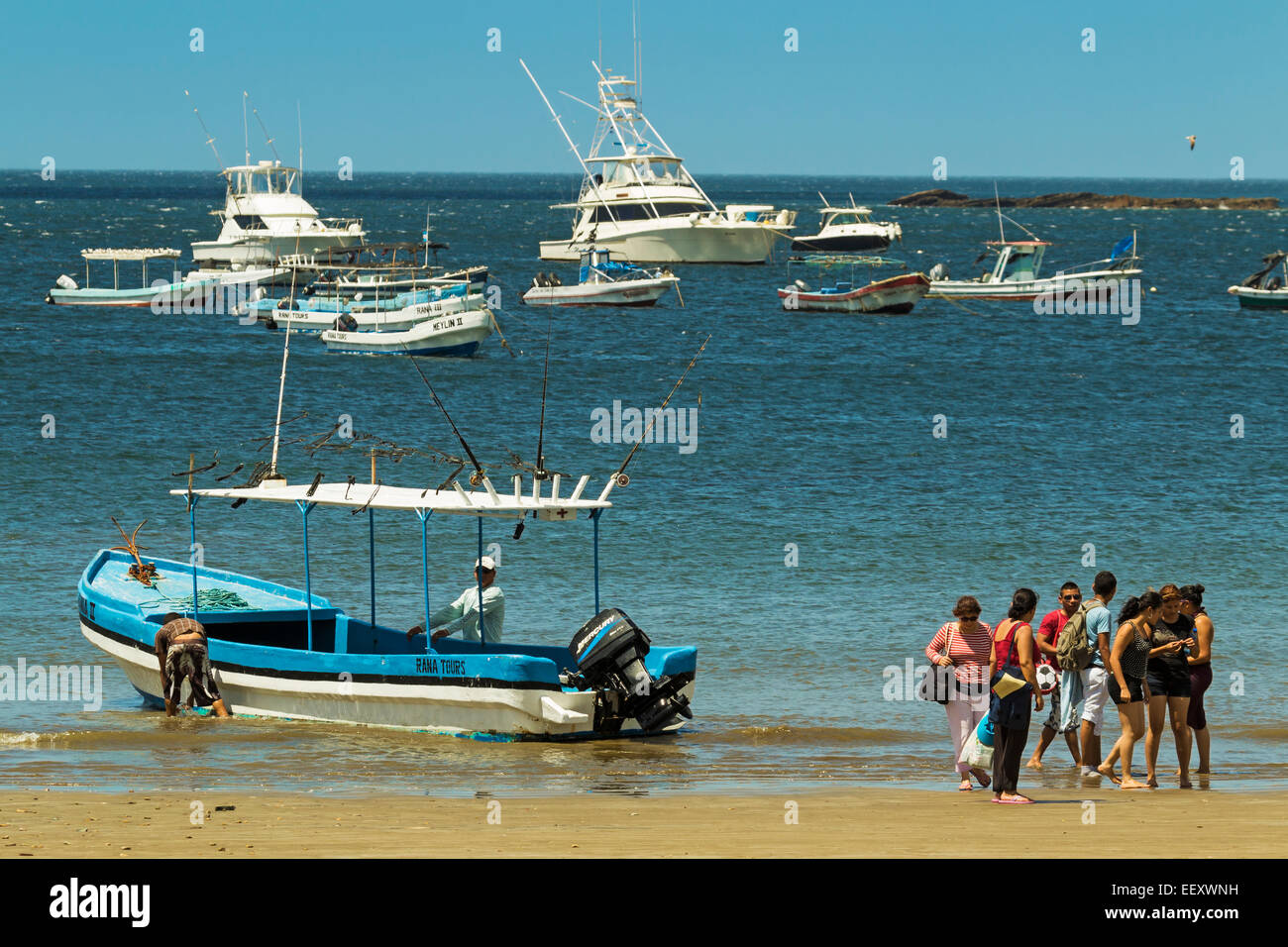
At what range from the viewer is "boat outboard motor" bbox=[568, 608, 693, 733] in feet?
46.1

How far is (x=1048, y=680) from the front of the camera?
12.8m

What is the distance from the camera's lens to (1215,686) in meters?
17.4

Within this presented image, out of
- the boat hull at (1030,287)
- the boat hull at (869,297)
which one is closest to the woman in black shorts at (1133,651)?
the boat hull at (869,297)

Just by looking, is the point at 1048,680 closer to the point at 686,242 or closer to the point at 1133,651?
the point at 1133,651

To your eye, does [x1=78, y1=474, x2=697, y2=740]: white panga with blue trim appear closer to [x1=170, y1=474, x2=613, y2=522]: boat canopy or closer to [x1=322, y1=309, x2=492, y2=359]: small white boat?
[x1=170, y1=474, x2=613, y2=522]: boat canopy

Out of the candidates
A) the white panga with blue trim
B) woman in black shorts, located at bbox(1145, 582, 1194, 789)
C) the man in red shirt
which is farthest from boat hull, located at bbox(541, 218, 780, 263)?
woman in black shorts, located at bbox(1145, 582, 1194, 789)

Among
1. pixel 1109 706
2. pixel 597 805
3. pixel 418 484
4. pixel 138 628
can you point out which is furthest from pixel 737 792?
pixel 418 484

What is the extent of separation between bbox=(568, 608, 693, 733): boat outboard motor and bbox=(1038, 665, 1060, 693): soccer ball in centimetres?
318

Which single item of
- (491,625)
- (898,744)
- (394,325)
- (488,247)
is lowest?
(898,744)

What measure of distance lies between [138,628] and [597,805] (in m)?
6.77

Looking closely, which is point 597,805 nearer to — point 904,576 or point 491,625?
point 491,625

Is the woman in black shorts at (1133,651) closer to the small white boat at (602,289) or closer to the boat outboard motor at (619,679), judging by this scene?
the boat outboard motor at (619,679)

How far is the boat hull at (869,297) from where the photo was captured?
68.8m

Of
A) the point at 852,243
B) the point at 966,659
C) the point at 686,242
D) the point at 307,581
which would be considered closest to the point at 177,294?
the point at 686,242
